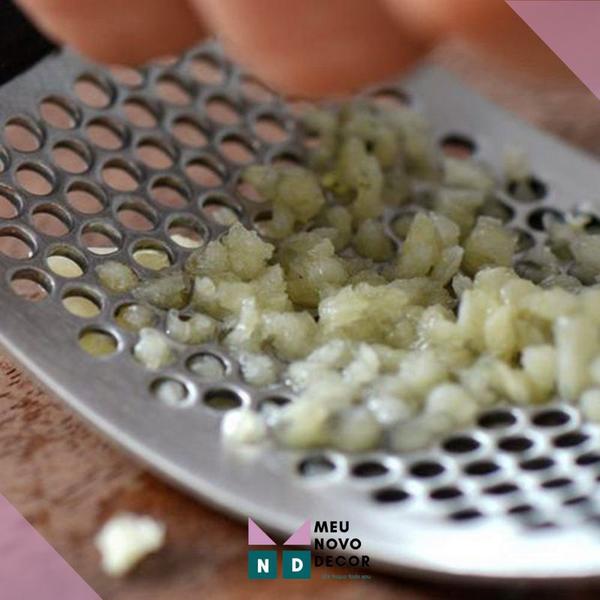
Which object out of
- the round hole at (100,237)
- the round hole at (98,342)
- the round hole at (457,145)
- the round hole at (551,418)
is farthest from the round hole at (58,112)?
the round hole at (551,418)

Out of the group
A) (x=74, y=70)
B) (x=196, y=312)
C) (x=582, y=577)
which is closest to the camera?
(x=582, y=577)

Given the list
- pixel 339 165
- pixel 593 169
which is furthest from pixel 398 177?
pixel 593 169

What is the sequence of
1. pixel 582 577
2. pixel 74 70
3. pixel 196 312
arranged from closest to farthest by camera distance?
pixel 582 577
pixel 196 312
pixel 74 70

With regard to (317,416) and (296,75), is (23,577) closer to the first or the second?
Answer: (317,416)

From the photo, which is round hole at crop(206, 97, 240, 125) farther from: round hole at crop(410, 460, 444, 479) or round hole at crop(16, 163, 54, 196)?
round hole at crop(410, 460, 444, 479)

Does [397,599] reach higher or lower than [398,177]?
lower

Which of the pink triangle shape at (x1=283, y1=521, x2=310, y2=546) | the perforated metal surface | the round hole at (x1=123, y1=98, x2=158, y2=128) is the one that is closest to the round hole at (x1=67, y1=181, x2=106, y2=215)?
the perforated metal surface

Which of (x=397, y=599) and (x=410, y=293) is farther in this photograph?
(x=410, y=293)

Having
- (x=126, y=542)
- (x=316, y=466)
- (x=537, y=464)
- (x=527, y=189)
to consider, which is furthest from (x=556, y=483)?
(x=527, y=189)
